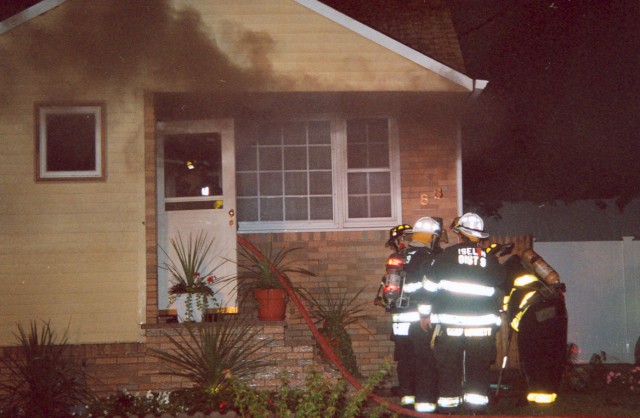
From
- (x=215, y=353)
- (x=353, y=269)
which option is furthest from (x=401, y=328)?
(x=353, y=269)

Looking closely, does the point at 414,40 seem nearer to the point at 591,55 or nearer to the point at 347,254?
the point at 347,254

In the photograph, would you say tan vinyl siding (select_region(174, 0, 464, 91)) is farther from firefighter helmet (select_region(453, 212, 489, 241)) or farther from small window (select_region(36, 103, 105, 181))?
firefighter helmet (select_region(453, 212, 489, 241))

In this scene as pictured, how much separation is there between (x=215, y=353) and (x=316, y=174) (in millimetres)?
3753

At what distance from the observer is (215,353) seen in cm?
840

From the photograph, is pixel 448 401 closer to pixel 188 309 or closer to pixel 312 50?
pixel 188 309

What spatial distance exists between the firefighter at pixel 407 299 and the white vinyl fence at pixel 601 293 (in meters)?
5.79

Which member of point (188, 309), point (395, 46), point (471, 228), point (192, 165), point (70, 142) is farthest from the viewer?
point (192, 165)

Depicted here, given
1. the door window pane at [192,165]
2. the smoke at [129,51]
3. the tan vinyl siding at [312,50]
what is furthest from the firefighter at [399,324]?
the door window pane at [192,165]

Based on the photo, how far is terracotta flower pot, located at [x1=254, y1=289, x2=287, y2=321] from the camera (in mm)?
9500

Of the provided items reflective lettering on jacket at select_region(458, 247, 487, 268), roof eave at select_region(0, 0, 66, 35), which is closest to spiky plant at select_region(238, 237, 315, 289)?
reflective lettering on jacket at select_region(458, 247, 487, 268)

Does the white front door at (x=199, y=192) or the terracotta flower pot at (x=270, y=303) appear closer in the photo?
the terracotta flower pot at (x=270, y=303)

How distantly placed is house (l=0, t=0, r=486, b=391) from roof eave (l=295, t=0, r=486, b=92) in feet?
0.05

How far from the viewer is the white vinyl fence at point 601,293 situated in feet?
45.2

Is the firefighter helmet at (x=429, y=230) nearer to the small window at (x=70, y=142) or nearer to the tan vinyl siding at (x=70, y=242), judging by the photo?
the tan vinyl siding at (x=70, y=242)
